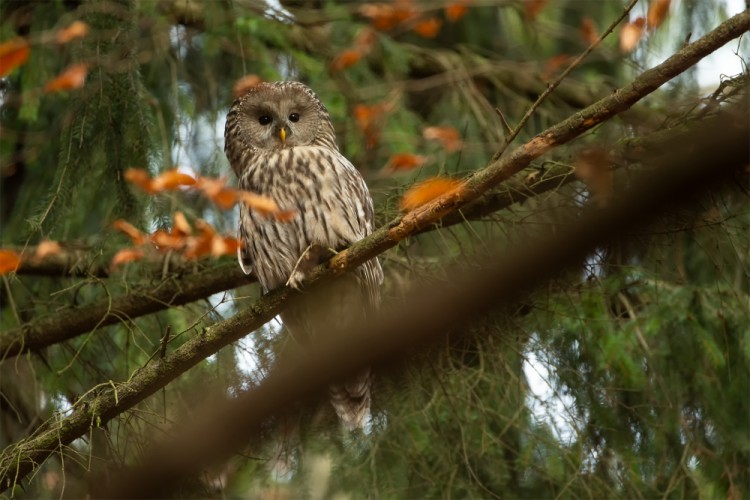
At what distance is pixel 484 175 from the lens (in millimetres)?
2686

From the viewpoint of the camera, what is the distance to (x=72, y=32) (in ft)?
13.7

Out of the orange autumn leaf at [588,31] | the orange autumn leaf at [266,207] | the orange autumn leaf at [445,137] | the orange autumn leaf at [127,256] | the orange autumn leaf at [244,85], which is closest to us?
the orange autumn leaf at [266,207]

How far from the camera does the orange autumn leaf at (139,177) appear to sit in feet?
12.8

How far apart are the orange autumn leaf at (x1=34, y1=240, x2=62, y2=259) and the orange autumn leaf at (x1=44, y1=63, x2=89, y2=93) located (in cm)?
67

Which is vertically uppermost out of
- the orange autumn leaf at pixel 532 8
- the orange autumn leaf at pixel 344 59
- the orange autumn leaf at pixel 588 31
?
the orange autumn leaf at pixel 532 8

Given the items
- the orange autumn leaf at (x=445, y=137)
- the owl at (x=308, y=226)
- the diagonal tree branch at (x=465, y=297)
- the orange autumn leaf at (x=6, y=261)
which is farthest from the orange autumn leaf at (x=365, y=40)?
the diagonal tree branch at (x=465, y=297)

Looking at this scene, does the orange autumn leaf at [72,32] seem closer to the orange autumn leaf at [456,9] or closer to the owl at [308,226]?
the owl at [308,226]

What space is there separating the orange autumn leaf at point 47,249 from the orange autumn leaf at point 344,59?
1958 millimetres

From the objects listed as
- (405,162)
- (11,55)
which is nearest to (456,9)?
(405,162)

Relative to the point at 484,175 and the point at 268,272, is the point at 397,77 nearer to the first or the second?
the point at 268,272

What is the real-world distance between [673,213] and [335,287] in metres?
2.87

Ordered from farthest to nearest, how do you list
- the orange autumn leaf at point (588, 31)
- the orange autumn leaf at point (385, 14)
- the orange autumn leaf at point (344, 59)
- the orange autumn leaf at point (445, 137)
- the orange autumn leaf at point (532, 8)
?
the orange autumn leaf at point (588, 31), the orange autumn leaf at point (532, 8), the orange autumn leaf at point (385, 14), the orange autumn leaf at point (344, 59), the orange autumn leaf at point (445, 137)

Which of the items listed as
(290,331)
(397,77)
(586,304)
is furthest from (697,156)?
(397,77)

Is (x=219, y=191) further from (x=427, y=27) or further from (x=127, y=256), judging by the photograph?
(x=427, y=27)
